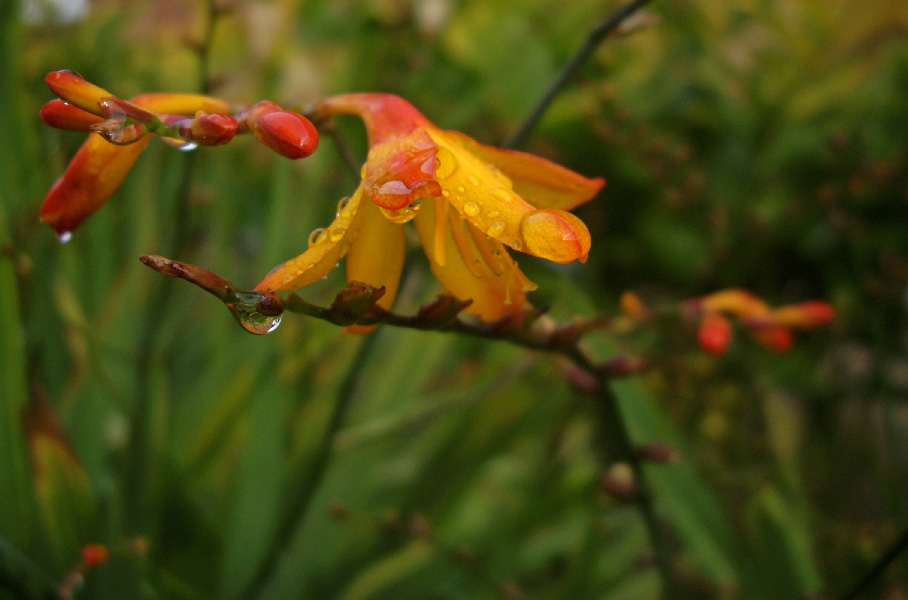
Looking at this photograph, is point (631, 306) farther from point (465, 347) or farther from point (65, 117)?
point (465, 347)

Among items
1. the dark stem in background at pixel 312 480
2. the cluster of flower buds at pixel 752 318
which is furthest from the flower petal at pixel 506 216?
the cluster of flower buds at pixel 752 318

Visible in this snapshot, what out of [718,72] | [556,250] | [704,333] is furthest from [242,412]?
[718,72]

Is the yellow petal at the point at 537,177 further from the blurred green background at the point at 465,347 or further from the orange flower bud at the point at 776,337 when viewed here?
the orange flower bud at the point at 776,337

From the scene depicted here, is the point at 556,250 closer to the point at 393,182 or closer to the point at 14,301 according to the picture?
the point at 393,182

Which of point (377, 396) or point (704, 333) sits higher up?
point (704, 333)

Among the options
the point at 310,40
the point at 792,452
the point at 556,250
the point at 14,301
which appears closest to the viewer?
the point at 556,250

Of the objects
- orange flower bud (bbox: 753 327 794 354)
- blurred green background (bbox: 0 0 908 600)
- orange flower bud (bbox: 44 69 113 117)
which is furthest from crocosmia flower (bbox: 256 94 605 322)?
orange flower bud (bbox: 753 327 794 354)

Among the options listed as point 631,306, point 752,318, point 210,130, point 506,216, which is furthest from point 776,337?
point 210,130
